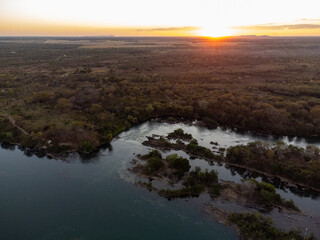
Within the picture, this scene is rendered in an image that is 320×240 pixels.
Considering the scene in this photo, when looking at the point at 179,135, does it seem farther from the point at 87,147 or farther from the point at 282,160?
the point at 282,160

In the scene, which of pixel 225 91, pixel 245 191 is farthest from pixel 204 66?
pixel 245 191

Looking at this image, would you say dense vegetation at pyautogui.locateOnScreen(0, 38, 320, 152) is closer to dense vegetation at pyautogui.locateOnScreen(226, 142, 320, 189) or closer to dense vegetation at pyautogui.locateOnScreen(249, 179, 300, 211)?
dense vegetation at pyautogui.locateOnScreen(226, 142, 320, 189)

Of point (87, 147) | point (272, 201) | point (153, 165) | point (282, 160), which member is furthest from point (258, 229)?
point (87, 147)

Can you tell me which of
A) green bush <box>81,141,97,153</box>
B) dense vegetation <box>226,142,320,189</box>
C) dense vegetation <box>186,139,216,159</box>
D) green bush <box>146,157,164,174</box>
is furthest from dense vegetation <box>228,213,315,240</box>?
green bush <box>81,141,97,153</box>

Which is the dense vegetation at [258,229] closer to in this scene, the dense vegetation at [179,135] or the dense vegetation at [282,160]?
the dense vegetation at [282,160]

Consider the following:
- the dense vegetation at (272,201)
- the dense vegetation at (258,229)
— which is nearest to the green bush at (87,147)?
the dense vegetation at (258,229)
